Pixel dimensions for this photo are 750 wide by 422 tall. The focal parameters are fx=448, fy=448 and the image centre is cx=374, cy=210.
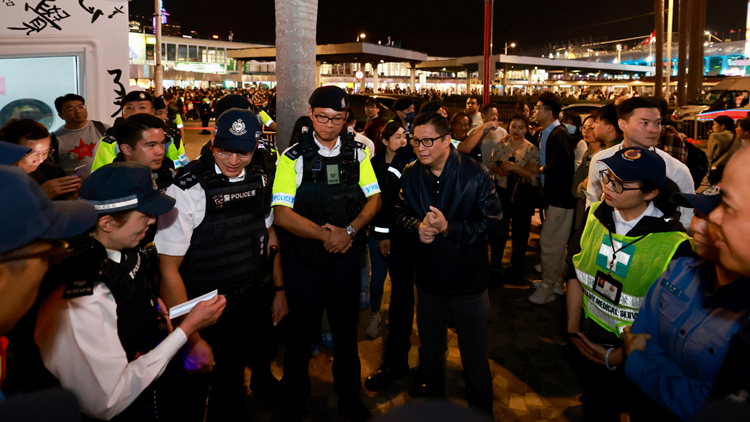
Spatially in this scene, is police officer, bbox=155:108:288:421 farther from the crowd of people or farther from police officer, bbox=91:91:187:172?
police officer, bbox=91:91:187:172

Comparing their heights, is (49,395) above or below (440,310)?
above

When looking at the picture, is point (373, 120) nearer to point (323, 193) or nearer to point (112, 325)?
point (323, 193)

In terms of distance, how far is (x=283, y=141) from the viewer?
215 inches

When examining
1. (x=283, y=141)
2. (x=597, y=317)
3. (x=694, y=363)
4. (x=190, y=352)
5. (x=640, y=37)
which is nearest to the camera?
(x=694, y=363)

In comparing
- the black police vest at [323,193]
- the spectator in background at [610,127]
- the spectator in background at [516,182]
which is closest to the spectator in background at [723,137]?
the spectator in background at [516,182]

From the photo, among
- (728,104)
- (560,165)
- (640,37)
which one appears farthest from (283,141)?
(640,37)

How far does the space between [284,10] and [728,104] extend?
70.4ft

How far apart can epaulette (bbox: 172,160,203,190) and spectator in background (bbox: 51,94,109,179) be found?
3.10 metres

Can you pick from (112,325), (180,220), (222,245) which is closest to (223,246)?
(222,245)

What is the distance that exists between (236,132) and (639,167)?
7.79ft

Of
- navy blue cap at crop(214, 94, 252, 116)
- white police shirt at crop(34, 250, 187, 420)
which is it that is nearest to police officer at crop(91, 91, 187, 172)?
navy blue cap at crop(214, 94, 252, 116)

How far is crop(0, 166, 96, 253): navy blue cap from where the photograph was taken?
1128mm

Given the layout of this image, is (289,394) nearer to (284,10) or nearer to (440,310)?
(440,310)

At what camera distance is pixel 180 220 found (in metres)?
2.68
